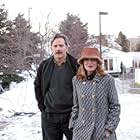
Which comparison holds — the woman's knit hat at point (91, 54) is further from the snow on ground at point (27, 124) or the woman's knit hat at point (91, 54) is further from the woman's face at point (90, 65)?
the snow on ground at point (27, 124)

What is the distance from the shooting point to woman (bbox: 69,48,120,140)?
3707mm

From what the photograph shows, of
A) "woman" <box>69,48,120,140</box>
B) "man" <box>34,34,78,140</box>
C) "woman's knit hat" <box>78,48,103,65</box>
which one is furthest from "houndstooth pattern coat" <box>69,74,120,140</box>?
"man" <box>34,34,78,140</box>

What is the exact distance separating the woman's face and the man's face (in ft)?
2.19

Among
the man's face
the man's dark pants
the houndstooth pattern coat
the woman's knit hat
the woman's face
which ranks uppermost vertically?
the man's face

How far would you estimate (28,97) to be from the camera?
50.8 feet

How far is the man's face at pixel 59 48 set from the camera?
4406mm

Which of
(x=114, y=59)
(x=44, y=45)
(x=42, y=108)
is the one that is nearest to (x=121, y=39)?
(x=114, y=59)

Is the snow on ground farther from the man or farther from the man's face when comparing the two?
the man's face

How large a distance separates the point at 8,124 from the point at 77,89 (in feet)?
19.7

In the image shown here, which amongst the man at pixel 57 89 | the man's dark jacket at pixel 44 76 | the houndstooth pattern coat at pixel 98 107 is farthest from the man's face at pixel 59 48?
the houndstooth pattern coat at pixel 98 107

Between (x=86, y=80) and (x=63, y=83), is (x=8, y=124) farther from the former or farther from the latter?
(x=86, y=80)

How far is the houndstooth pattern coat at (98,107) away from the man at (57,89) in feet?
2.15

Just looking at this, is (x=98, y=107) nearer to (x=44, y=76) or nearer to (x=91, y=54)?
(x=91, y=54)

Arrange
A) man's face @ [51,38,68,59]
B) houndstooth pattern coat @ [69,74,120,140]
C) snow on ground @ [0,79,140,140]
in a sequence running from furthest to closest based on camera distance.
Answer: snow on ground @ [0,79,140,140] < man's face @ [51,38,68,59] < houndstooth pattern coat @ [69,74,120,140]
